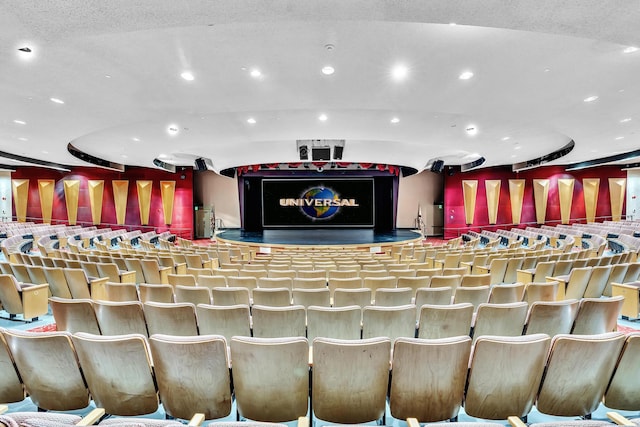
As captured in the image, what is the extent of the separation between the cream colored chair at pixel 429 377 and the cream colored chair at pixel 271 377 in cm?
54

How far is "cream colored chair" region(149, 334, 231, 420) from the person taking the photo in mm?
1837

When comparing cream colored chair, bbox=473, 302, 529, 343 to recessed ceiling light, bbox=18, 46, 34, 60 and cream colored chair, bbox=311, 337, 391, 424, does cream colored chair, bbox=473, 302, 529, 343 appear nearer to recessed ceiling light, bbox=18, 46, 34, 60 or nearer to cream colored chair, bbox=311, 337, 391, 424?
cream colored chair, bbox=311, 337, 391, 424

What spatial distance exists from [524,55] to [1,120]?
34.6 feet

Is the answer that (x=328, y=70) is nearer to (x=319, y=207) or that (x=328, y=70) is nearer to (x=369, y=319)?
(x=369, y=319)

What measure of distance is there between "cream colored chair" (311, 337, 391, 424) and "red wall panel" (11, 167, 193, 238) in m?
17.5

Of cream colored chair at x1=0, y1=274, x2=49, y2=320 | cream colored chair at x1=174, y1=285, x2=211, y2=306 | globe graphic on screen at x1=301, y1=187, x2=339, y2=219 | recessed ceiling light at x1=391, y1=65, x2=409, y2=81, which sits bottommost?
cream colored chair at x1=0, y1=274, x2=49, y2=320

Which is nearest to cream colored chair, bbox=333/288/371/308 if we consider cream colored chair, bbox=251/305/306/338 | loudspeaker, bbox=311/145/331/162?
cream colored chair, bbox=251/305/306/338

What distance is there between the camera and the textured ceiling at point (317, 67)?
298 cm

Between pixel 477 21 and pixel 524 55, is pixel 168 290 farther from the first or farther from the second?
pixel 524 55

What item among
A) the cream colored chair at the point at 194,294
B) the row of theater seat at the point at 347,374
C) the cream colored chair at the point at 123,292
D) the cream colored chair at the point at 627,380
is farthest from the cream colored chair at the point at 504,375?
the cream colored chair at the point at 123,292

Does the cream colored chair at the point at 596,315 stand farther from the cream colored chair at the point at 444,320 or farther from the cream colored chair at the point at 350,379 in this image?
the cream colored chair at the point at 350,379

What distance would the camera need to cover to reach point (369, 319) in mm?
2756

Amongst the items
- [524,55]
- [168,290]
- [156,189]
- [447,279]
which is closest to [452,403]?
[447,279]

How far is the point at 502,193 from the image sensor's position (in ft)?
59.4
